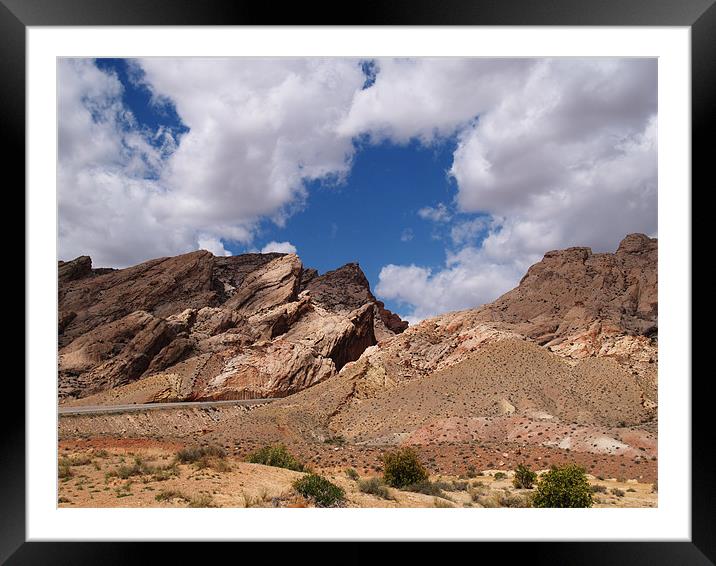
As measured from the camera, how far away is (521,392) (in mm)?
25078

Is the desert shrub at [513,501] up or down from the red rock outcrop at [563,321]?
down

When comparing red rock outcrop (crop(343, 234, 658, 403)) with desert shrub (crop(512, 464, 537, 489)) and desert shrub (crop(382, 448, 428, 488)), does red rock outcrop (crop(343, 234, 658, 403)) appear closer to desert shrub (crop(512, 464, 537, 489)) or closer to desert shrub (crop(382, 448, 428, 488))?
desert shrub (crop(512, 464, 537, 489))

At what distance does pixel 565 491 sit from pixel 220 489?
6186 millimetres

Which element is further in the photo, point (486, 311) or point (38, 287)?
point (486, 311)

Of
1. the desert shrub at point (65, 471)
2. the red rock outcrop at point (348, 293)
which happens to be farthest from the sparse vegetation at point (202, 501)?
the red rock outcrop at point (348, 293)

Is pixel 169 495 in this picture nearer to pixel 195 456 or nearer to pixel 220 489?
pixel 220 489

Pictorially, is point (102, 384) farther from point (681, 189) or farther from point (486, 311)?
point (681, 189)

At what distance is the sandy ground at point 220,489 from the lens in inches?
312

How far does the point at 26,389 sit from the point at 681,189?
227 inches

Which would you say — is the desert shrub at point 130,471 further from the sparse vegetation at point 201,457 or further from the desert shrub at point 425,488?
the desert shrub at point 425,488
